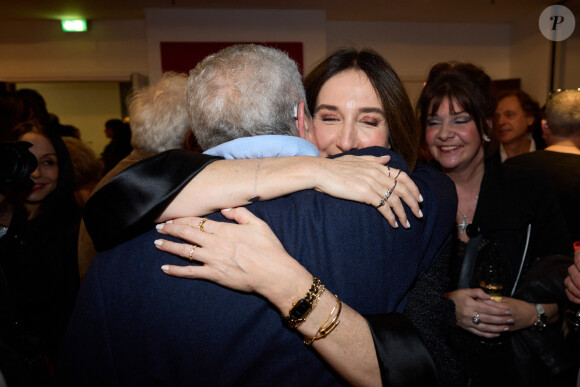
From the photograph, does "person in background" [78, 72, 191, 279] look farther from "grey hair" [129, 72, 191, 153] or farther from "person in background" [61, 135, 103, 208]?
"person in background" [61, 135, 103, 208]

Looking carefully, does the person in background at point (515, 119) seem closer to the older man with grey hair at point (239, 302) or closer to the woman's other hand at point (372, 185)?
the woman's other hand at point (372, 185)

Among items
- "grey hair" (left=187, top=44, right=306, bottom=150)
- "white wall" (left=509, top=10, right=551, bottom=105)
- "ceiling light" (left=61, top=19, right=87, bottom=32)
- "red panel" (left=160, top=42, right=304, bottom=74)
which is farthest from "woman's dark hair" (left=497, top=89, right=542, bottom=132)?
"ceiling light" (left=61, top=19, right=87, bottom=32)

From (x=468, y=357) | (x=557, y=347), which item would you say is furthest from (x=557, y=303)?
(x=468, y=357)

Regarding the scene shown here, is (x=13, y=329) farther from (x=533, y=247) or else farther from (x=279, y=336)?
(x=533, y=247)

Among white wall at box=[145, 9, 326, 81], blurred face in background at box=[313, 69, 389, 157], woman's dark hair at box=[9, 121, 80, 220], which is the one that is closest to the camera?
blurred face in background at box=[313, 69, 389, 157]

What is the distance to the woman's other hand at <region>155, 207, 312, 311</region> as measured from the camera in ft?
2.68

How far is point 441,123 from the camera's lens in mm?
2035

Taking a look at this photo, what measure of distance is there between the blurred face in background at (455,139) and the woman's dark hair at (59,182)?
203 cm

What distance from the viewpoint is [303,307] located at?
82cm

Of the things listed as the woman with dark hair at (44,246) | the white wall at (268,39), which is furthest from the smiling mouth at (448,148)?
the white wall at (268,39)

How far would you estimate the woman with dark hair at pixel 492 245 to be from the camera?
62.9 inches

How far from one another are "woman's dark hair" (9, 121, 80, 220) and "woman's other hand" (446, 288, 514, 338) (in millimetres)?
2075

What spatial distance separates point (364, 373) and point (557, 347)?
1.23m

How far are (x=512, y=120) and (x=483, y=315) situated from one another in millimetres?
3520
